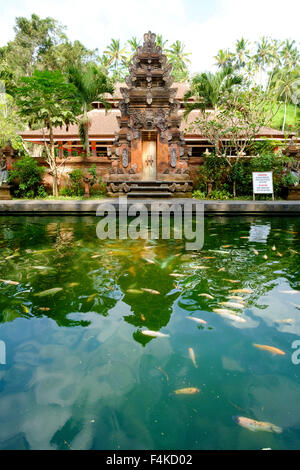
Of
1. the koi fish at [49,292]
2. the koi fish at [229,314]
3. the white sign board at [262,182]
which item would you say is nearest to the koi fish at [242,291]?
the koi fish at [229,314]

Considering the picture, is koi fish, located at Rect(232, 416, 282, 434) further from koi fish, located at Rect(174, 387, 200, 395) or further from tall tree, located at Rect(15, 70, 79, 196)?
tall tree, located at Rect(15, 70, 79, 196)

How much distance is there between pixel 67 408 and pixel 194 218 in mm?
6897

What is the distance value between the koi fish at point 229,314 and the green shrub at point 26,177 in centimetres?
1159

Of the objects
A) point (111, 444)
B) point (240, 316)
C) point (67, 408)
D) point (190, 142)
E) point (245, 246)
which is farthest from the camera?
point (190, 142)

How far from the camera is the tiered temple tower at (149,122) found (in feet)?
46.2

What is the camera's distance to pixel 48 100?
1134 centimetres

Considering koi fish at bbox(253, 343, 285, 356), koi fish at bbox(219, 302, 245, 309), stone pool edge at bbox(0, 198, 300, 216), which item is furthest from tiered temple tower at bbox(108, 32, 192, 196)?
koi fish at bbox(253, 343, 285, 356)

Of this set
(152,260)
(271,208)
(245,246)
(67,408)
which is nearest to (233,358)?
(67,408)

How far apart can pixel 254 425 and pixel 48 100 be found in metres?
12.6

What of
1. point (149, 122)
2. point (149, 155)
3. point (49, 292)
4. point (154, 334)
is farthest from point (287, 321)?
point (149, 122)

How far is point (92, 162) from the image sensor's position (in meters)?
13.3

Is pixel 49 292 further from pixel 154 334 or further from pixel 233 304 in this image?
pixel 233 304

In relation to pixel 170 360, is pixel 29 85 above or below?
above

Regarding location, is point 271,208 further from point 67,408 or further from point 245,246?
point 67,408
